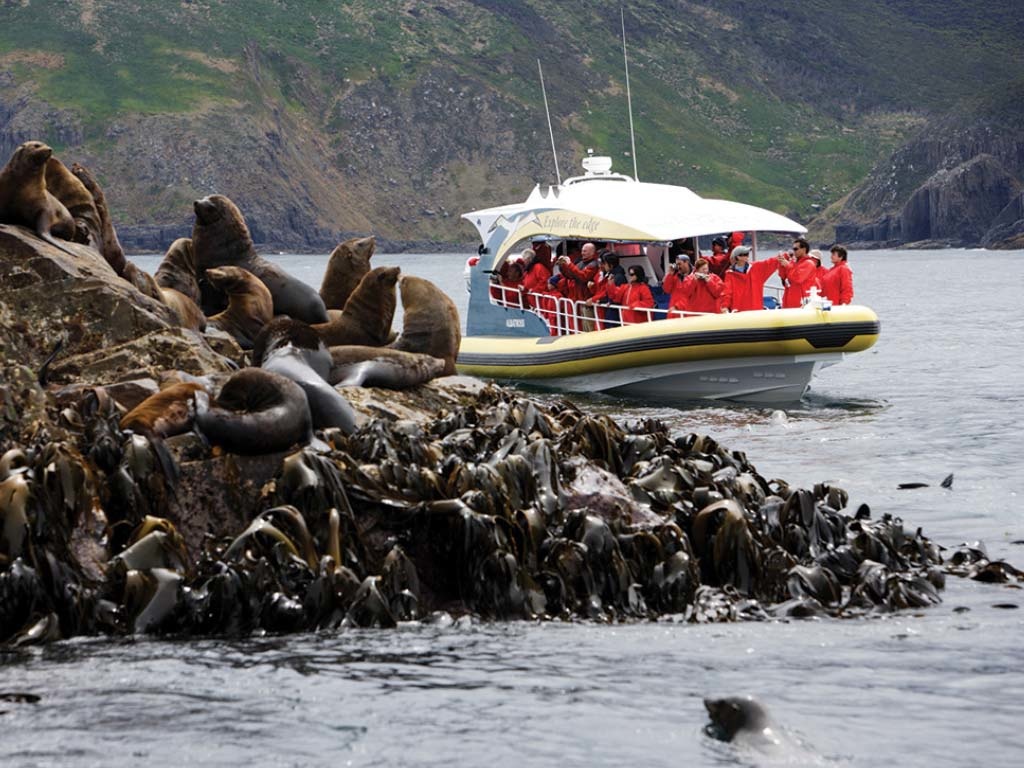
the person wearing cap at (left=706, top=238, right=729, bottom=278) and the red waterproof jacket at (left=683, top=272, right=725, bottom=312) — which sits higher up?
the person wearing cap at (left=706, top=238, right=729, bottom=278)

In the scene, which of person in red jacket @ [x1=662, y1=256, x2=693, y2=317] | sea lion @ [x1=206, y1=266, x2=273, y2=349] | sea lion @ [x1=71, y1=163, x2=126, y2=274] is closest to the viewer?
sea lion @ [x1=206, y1=266, x2=273, y2=349]

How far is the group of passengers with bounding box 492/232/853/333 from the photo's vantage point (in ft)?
67.6

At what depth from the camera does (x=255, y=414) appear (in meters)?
8.74

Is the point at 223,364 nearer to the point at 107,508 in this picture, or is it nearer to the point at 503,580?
the point at 107,508

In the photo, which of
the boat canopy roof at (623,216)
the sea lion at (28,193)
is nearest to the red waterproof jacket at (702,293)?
the boat canopy roof at (623,216)

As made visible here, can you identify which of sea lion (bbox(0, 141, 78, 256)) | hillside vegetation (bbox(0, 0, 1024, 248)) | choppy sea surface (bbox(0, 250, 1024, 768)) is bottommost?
choppy sea surface (bbox(0, 250, 1024, 768))

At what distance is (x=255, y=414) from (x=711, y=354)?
11.9 metres

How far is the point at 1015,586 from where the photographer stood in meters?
9.38

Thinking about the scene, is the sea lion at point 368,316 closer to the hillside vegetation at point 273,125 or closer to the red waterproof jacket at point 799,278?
the red waterproof jacket at point 799,278

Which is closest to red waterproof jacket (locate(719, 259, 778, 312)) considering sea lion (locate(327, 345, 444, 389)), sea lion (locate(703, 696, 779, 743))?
sea lion (locate(327, 345, 444, 389))

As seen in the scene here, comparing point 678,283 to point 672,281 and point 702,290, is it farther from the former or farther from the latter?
point 702,290

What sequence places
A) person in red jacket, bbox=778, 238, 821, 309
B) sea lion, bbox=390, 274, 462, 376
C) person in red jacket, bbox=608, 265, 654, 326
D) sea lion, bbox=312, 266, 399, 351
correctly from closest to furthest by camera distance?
1. sea lion, bbox=312, 266, 399, 351
2. sea lion, bbox=390, 274, 462, 376
3. person in red jacket, bbox=778, 238, 821, 309
4. person in red jacket, bbox=608, 265, 654, 326

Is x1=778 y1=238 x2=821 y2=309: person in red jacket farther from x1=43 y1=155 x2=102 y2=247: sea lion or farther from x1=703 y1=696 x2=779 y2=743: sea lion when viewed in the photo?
x1=703 y1=696 x2=779 y2=743: sea lion

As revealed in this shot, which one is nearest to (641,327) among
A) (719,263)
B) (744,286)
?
(744,286)
